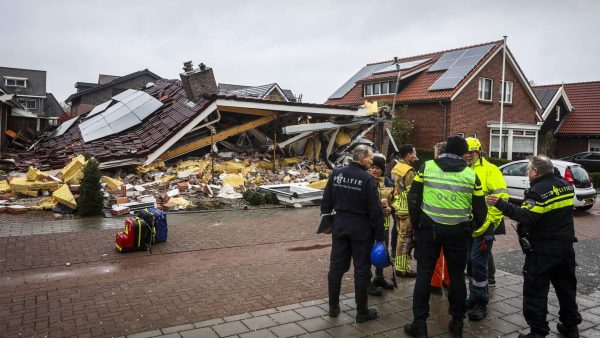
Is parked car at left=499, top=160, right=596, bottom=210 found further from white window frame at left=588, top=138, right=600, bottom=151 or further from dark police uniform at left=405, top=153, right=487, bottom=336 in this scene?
white window frame at left=588, top=138, right=600, bottom=151

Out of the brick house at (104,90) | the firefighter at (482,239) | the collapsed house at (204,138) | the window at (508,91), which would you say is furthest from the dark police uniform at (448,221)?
the brick house at (104,90)

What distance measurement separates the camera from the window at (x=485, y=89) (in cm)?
2723

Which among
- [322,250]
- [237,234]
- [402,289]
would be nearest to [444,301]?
[402,289]

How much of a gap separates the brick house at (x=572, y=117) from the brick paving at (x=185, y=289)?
2609 cm

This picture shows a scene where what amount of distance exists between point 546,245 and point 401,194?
1.94 m

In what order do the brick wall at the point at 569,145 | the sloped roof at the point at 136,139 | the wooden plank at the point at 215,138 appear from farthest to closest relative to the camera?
the brick wall at the point at 569,145 → the wooden plank at the point at 215,138 → the sloped roof at the point at 136,139

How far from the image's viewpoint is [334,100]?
3212 cm

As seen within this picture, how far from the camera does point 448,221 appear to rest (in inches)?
170

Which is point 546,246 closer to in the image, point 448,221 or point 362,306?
point 448,221

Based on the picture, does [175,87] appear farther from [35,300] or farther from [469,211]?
[469,211]

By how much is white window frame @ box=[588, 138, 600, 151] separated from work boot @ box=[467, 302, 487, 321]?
30641mm

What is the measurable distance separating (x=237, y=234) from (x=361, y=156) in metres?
4.82

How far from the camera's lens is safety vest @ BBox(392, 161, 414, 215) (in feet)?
19.3

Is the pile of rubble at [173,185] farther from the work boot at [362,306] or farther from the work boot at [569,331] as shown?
the work boot at [569,331]
